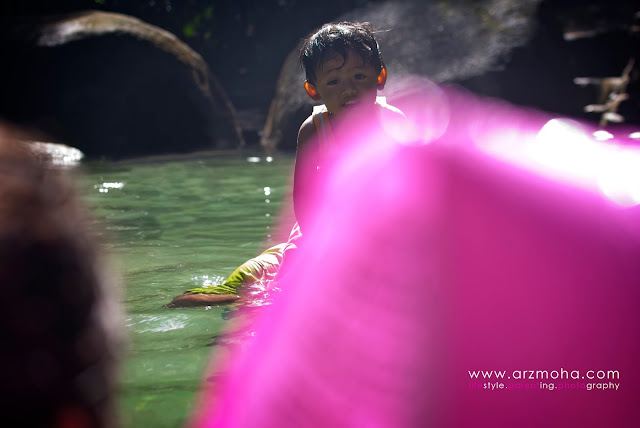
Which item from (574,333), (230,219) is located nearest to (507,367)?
(574,333)

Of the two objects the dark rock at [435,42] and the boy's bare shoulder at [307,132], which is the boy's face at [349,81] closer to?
the boy's bare shoulder at [307,132]

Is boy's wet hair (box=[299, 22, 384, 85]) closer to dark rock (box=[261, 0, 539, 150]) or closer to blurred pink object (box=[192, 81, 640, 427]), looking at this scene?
blurred pink object (box=[192, 81, 640, 427])

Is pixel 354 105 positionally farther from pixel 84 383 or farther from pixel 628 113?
pixel 628 113

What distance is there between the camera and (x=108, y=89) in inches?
403

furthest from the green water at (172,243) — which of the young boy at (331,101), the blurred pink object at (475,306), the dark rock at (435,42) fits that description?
the dark rock at (435,42)

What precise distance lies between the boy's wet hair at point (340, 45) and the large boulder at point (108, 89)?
6.49 m

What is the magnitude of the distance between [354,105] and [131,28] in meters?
8.23

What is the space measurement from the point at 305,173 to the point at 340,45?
22.6 inches

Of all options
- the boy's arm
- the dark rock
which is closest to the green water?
the boy's arm

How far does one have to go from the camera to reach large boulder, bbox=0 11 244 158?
9.84 meters

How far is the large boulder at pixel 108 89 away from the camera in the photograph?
9.84 m

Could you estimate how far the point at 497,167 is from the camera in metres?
1.62

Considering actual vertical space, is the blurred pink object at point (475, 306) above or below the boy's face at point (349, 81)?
below

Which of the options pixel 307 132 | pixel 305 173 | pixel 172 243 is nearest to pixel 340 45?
pixel 307 132
